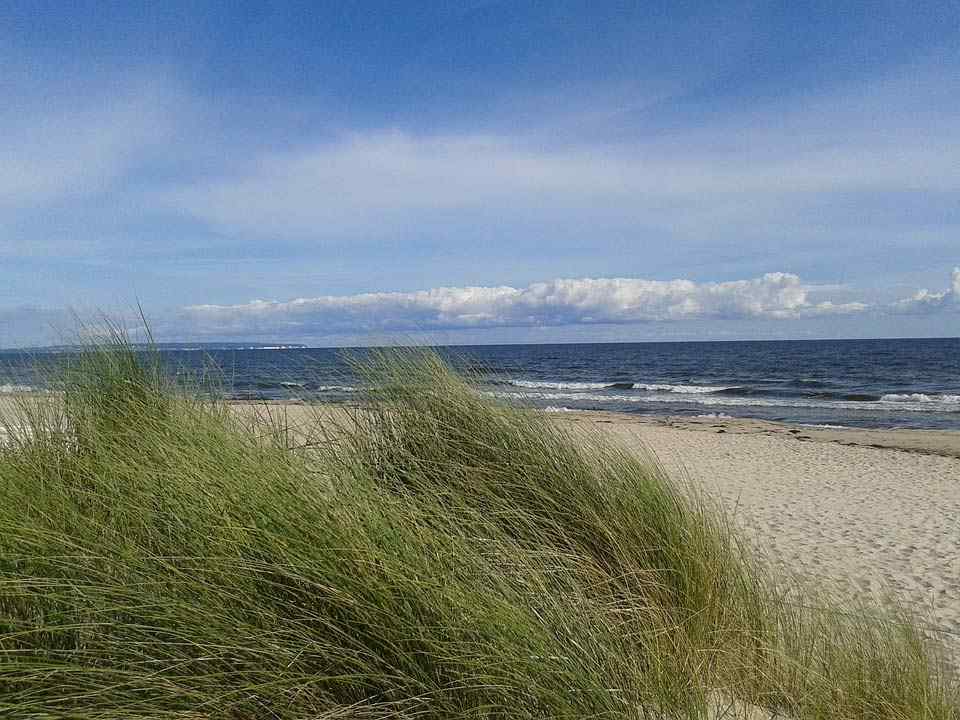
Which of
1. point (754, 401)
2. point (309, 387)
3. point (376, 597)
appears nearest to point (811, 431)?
point (754, 401)

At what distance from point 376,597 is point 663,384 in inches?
1335

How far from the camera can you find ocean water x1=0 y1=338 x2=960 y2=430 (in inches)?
173

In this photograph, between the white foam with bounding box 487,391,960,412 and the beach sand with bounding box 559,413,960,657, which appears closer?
the beach sand with bounding box 559,413,960,657

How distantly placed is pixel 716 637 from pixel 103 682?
7.63 ft

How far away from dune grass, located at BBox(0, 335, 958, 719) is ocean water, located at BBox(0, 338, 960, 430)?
914 millimetres

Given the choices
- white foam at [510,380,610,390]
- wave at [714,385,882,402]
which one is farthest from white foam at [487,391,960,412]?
white foam at [510,380,610,390]

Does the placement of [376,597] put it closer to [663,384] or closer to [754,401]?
[754,401]

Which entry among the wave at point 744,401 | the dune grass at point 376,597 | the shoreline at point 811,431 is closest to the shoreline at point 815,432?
the shoreline at point 811,431

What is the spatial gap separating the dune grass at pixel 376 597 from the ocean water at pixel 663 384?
3.00 feet

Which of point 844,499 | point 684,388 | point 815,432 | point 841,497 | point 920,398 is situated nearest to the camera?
point 844,499

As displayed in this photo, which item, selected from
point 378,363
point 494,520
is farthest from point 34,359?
point 494,520

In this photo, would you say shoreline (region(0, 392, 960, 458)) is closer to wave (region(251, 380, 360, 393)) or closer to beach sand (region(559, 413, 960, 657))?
beach sand (region(559, 413, 960, 657))

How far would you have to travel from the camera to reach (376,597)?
2.01 metres

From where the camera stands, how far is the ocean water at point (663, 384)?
14.4 feet
